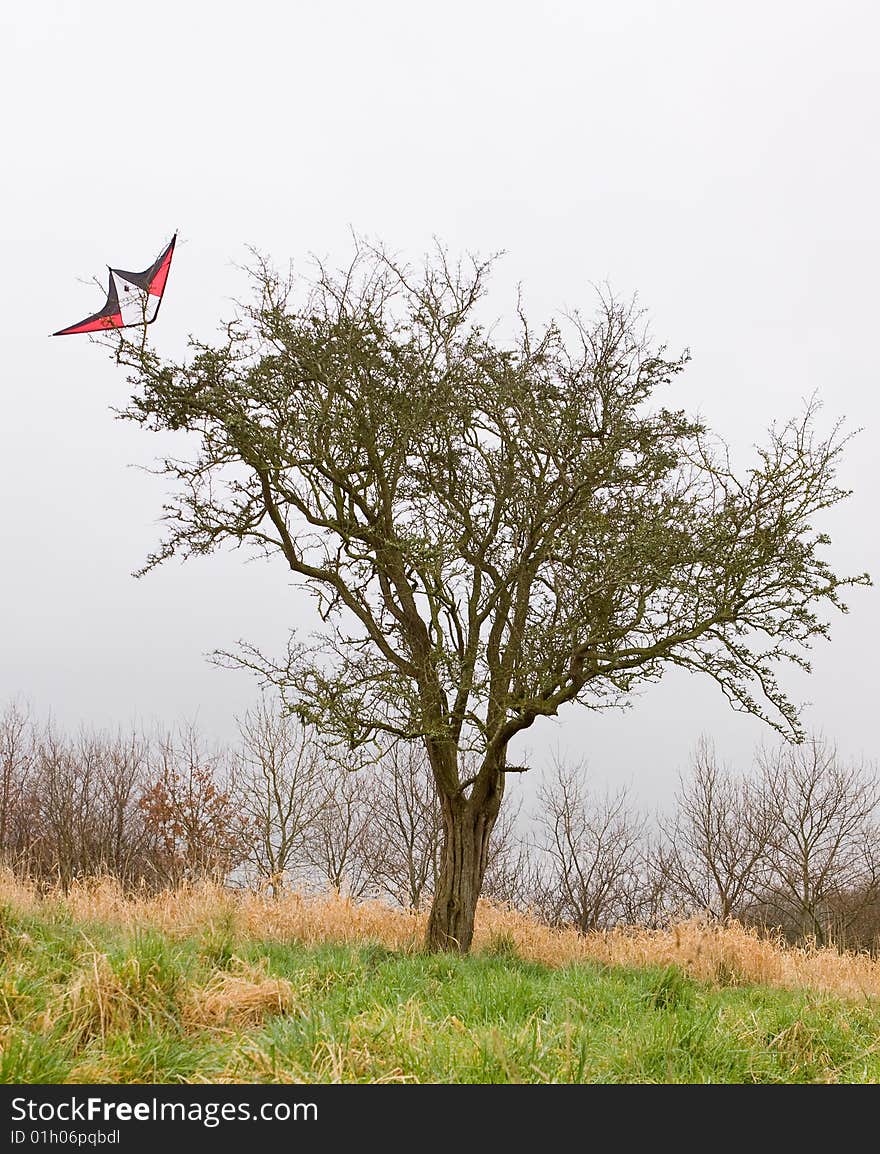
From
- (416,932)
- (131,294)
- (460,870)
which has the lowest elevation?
(416,932)

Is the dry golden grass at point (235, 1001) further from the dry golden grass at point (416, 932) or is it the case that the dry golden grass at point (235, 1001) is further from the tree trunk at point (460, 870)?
the tree trunk at point (460, 870)

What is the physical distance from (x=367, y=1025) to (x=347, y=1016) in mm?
596

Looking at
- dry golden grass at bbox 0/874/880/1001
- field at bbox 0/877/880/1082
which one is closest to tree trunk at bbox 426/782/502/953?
dry golden grass at bbox 0/874/880/1001

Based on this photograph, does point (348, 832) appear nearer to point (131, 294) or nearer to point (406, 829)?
point (406, 829)

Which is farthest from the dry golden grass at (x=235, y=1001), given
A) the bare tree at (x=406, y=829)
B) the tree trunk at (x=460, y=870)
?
the bare tree at (x=406, y=829)

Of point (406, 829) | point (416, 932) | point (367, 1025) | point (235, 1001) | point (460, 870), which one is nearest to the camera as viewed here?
point (367, 1025)

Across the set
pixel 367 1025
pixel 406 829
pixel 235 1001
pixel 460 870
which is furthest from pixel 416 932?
pixel 406 829

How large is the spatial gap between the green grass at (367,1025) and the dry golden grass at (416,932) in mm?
668

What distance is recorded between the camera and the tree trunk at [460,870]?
34.2 feet

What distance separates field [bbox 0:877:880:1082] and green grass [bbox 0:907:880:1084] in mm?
13

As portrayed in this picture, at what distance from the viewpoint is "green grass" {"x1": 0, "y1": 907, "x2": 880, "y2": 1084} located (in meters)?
4.66

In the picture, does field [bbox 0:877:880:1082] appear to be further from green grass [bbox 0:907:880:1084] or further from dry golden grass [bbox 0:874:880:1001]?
dry golden grass [bbox 0:874:880:1001]

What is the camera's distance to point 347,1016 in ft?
18.3
